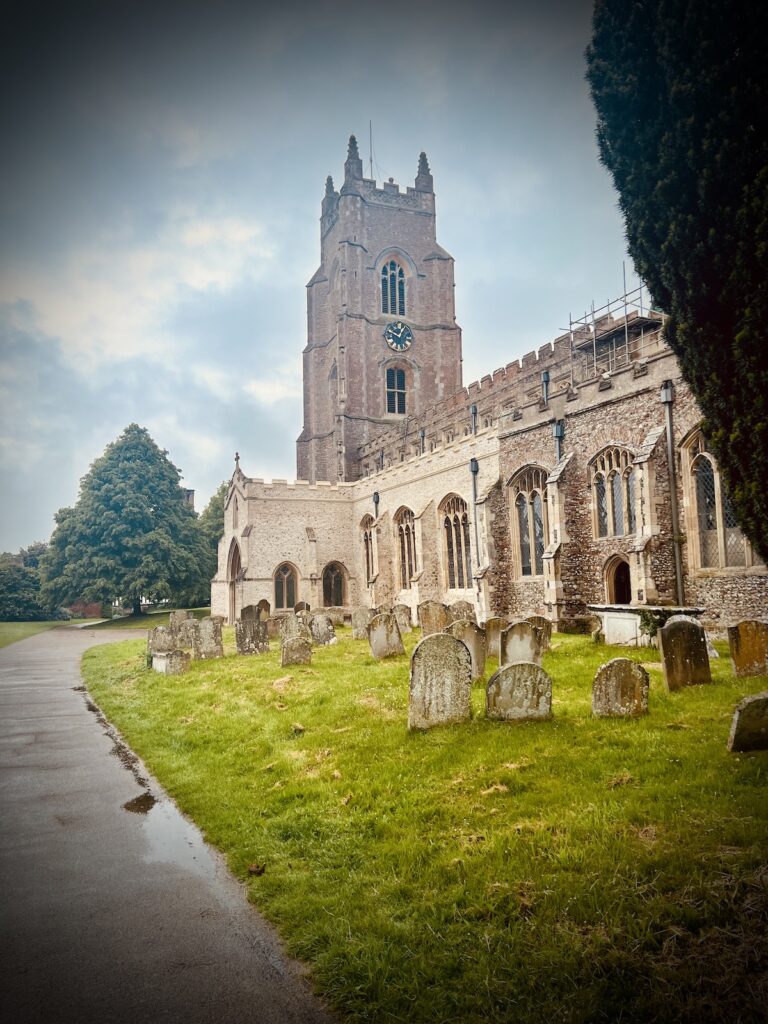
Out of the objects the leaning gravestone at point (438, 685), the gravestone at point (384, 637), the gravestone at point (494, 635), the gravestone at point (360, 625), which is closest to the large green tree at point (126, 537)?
the gravestone at point (360, 625)

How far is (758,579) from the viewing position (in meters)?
12.2

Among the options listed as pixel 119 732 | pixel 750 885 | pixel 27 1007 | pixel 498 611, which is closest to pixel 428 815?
pixel 750 885

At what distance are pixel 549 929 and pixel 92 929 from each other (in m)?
2.75

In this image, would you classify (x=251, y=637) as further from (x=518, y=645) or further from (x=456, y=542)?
(x=456, y=542)

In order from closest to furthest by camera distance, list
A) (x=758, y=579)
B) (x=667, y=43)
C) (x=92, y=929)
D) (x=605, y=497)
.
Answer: (x=92, y=929)
(x=667, y=43)
(x=758, y=579)
(x=605, y=497)

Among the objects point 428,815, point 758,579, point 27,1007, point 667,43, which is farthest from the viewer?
point 758,579

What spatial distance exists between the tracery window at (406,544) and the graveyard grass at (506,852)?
678 inches

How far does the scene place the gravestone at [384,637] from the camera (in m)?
13.1

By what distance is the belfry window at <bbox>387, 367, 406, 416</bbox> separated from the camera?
4066cm

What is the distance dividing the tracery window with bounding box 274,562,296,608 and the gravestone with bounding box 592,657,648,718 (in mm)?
22503

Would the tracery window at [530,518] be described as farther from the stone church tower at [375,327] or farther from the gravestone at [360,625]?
the stone church tower at [375,327]

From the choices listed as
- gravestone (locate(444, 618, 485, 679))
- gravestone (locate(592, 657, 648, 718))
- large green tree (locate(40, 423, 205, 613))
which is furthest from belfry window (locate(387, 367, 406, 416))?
gravestone (locate(592, 657, 648, 718))

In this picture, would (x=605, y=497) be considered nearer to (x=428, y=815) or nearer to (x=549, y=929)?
(x=428, y=815)

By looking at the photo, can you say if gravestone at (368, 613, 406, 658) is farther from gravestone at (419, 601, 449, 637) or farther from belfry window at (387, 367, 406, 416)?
belfry window at (387, 367, 406, 416)
